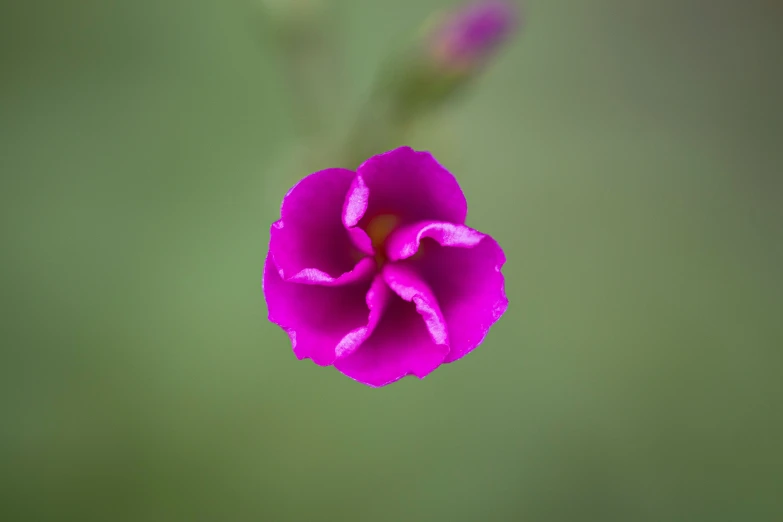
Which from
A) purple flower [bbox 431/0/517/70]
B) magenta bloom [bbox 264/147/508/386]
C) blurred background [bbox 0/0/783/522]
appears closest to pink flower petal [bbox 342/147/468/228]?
magenta bloom [bbox 264/147/508/386]

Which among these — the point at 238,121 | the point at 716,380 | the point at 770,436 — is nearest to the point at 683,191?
the point at 716,380

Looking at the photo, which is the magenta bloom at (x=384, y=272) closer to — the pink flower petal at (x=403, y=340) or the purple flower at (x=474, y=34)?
the pink flower petal at (x=403, y=340)

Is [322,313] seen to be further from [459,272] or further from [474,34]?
[474,34]

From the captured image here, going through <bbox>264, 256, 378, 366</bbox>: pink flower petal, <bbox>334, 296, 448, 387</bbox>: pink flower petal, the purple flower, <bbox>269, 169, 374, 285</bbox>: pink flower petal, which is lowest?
<bbox>334, 296, 448, 387</bbox>: pink flower petal

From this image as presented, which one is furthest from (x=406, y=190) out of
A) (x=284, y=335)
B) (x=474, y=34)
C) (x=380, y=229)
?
(x=284, y=335)

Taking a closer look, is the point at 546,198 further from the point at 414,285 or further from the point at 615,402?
the point at 414,285

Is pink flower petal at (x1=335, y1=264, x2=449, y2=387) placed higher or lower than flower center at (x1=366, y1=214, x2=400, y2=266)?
lower

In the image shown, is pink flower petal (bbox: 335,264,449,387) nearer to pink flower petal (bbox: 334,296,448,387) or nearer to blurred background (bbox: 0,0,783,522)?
pink flower petal (bbox: 334,296,448,387)
